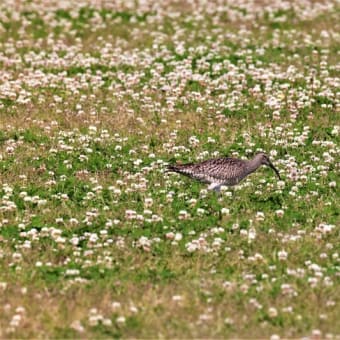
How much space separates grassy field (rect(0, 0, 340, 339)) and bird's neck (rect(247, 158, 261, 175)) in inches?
12.9

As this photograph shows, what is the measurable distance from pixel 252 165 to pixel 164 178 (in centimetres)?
158

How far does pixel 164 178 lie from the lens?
751 inches

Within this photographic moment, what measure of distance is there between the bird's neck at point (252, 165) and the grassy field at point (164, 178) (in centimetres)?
33

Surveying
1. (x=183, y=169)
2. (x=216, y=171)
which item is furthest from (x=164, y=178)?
(x=216, y=171)

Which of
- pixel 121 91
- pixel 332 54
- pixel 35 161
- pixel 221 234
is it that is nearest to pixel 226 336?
pixel 221 234

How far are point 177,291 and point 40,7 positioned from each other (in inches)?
903

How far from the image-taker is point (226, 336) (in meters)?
12.8

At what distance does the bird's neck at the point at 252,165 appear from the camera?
1852 centimetres

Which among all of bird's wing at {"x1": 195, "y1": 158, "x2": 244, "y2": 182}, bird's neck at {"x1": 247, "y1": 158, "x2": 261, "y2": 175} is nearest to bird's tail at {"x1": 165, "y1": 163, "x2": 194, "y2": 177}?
bird's wing at {"x1": 195, "y1": 158, "x2": 244, "y2": 182}

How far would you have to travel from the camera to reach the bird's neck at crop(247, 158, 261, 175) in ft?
60.7

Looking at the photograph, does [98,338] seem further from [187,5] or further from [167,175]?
[187,5]

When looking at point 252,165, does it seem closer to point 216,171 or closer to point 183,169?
point 216,171

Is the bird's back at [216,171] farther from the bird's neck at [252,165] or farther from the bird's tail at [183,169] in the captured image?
the bird's neck at [252,165]

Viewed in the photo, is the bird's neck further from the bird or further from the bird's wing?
the bird's wing
